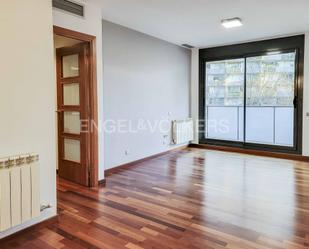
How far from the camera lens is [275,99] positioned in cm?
602

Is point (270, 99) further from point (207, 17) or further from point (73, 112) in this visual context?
point (73, 112)

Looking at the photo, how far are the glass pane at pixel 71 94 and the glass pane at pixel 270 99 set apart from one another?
417cm

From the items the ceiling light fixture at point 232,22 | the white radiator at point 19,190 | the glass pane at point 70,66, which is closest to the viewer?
the white radiator at point 19,190

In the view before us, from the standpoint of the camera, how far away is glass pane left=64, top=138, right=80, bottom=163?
3.98 metres

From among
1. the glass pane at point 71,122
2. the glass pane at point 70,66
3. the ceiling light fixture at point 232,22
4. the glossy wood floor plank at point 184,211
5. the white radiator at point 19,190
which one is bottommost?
the glossy wood floor plank at point 184,211

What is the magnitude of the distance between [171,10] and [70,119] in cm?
228

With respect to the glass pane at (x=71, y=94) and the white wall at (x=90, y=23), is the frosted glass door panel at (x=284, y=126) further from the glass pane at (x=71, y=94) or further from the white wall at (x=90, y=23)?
the glass pane at (x=71, y=94)

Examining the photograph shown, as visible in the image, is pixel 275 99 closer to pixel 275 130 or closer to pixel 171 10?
pixel 275 130

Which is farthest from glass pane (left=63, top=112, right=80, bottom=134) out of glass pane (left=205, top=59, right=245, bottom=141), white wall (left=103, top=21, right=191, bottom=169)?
glass pane (left=205, top=59, right=245, bottom=141)

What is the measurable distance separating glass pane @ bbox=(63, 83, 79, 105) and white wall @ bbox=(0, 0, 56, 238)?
1250mm

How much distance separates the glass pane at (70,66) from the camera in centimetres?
391

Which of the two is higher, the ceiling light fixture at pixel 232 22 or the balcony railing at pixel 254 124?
the ceiling light fixture at pixel 232 22

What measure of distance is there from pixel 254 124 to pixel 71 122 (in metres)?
4.37

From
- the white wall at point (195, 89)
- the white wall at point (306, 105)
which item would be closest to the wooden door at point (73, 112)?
the white wall at point (195, 89)
